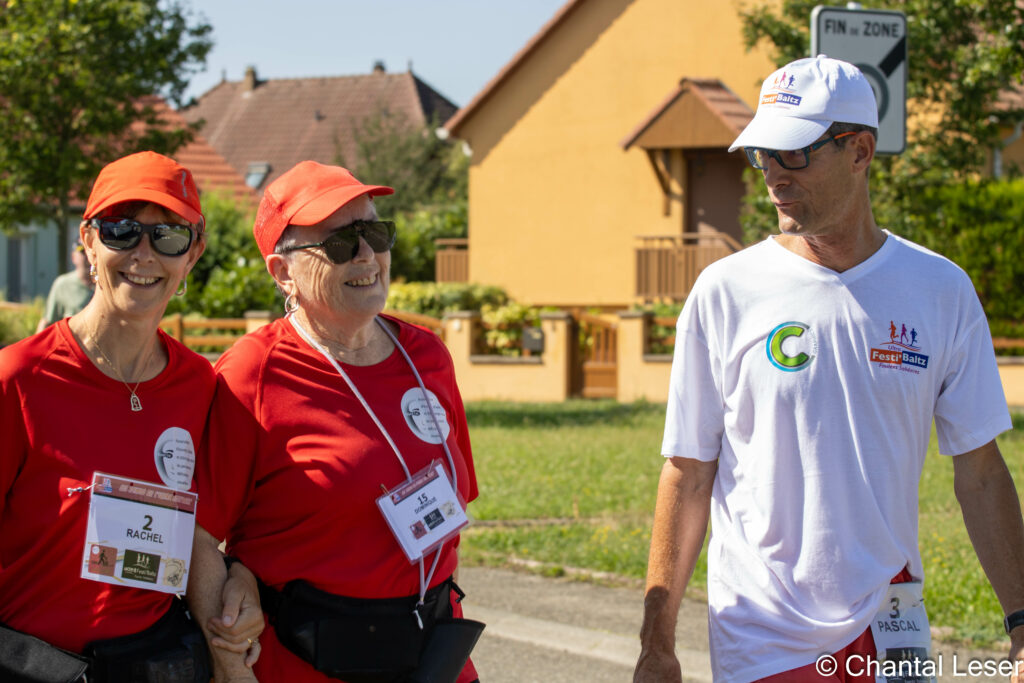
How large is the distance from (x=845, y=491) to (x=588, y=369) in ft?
55.2

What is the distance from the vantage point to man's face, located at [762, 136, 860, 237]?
10.0 ft

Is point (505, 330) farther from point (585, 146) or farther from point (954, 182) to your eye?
point (585, 146)

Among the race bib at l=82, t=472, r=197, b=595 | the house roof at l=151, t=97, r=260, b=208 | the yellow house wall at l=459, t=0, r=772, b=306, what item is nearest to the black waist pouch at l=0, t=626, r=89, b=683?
the race bib at l=82, t=472, r=197, b=595

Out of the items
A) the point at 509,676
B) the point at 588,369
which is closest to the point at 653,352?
the point at 588,369

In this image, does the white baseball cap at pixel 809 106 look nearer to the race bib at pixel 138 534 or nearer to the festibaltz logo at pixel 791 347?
the festibaltz logo at pixel 791 347

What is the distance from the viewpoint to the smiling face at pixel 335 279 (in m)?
3.10

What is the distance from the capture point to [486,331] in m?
20.5

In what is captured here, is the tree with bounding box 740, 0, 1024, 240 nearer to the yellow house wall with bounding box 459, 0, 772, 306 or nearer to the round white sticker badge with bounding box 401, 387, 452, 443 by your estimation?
the yellow house wall with bounding box 459, 0, 772, 306

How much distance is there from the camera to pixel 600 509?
936cm

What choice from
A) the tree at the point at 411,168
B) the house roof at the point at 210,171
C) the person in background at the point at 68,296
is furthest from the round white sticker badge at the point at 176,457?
the tree at the point at 411,168

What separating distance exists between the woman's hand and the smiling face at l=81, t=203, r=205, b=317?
0.70 metres

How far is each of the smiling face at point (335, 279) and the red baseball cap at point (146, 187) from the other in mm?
275

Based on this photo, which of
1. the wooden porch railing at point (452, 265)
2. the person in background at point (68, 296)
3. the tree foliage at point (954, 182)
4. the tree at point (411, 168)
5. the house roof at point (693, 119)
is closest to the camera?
the person in background at point (68, 296)

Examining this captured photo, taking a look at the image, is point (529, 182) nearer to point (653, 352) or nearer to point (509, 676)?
point (653, 352)
